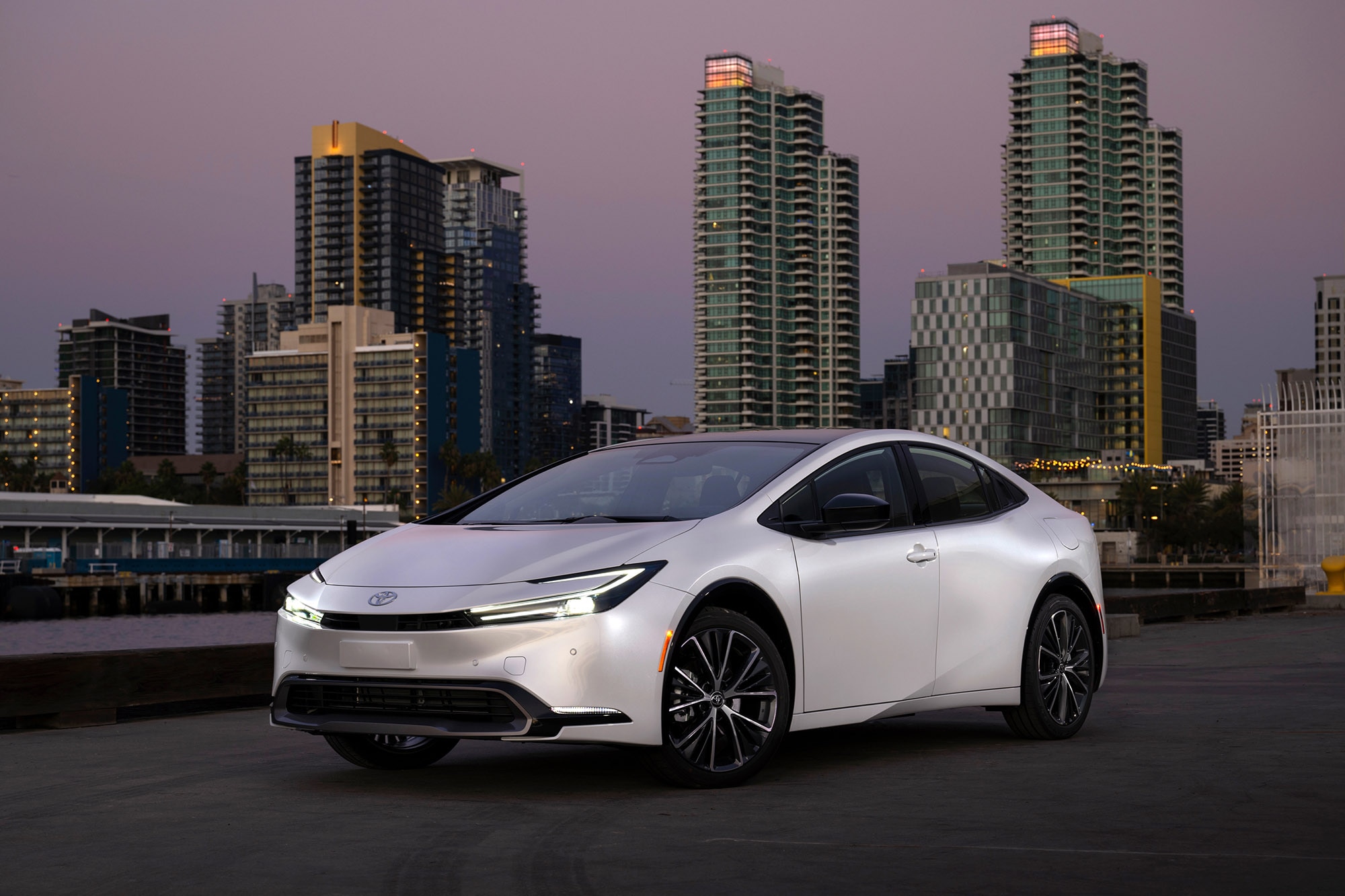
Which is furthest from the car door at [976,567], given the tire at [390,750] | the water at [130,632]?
the water at [130,632]

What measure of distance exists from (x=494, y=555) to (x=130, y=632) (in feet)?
234

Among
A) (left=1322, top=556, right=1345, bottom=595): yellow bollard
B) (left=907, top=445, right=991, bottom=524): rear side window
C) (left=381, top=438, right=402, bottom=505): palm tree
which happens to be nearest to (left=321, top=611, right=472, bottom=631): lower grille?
(left=907, top=445, right=991, bottom=524): rear side window

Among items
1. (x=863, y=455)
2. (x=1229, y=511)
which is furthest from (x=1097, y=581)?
(x=1229, y=511)

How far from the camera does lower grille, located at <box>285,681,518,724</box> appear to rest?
587 cm

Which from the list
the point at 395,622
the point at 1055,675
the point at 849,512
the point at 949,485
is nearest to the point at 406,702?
the point at 395,622

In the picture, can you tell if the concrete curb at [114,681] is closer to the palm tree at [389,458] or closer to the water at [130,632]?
the water at [130,632]

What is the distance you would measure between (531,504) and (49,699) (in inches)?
152

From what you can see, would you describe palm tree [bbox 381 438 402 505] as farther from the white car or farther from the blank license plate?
the blank license plate

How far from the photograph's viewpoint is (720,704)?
6277 mm

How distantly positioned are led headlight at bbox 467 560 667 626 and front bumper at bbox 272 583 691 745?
0.03 metres

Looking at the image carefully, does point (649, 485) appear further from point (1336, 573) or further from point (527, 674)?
point (1336, 573)

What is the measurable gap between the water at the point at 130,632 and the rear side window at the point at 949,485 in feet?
153

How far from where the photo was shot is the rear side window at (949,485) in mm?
7793

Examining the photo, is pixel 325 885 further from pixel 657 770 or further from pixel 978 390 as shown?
pixel 978 390
